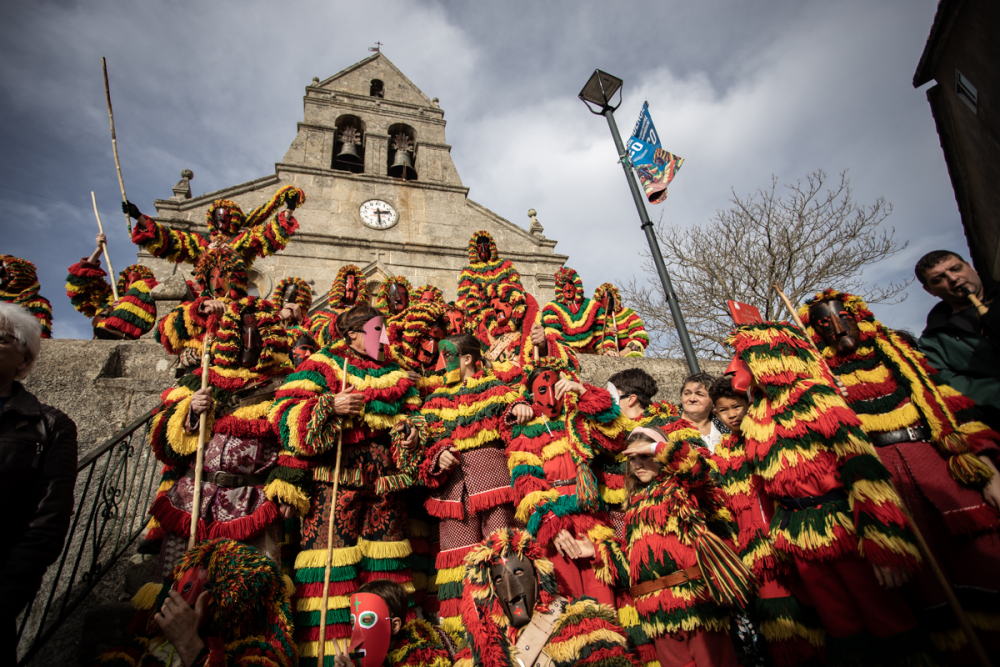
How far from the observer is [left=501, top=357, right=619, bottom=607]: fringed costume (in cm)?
286

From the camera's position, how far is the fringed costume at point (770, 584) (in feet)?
8.27

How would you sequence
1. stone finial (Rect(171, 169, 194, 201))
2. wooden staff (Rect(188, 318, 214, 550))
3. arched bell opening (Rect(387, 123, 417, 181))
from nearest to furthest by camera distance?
wooden staff (Rect(188, 318, 214, 550)) → stone finial (Rect(171, 169, 194, 201)) → arched bell opening (Rect(387, 123, 417, 181))

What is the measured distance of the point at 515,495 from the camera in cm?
327

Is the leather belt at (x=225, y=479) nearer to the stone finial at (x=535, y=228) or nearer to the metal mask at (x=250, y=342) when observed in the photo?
the metal mask at (x=250, y=342)

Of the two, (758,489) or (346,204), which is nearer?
(758,489)

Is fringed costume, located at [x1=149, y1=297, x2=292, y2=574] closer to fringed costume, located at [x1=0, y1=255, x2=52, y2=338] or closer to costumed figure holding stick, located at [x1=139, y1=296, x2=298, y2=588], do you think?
costumed figure holding stick, located at [x1=139, y1=296, x2=298, y2=588]

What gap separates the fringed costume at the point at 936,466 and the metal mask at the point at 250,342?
420 centimetres

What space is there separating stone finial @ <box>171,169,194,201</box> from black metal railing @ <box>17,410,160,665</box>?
1255 cm

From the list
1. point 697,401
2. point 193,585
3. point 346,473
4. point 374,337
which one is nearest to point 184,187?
point 374,337

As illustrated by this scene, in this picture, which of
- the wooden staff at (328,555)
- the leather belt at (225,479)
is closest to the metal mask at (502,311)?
the wooden staff at (328,555)

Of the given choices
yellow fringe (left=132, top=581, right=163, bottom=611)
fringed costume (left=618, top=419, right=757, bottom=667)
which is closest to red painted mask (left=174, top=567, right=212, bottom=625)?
yellow fringe (left=132, top=581, right=163, bottom=611)

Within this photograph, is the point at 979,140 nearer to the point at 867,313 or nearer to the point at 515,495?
the point at 867,313

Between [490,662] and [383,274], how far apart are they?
13601 millimetres

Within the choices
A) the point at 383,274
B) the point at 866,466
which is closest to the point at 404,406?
the point at 866,466
